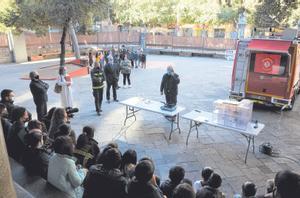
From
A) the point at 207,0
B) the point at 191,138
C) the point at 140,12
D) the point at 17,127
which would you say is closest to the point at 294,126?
the point at 191,138

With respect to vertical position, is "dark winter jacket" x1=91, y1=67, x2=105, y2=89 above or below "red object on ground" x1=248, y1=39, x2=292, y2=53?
below

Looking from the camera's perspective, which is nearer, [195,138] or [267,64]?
[195,138]

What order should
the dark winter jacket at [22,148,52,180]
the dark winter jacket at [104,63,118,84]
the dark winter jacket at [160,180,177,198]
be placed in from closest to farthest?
the dark winter jacket at [160,180,177,198] < the dark winter jacket at [22,148,52,180] < the dark winter jacket at [104,63,118,84]

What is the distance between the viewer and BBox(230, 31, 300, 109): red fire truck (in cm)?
866

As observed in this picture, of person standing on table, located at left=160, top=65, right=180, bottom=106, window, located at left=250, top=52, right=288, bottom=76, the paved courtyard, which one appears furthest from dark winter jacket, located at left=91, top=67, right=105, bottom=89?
window, located at left=250, top=52, right=288, bottom=76

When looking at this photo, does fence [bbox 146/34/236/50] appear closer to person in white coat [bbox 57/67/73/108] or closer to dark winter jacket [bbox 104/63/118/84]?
dark winter jacket [bbox 104/63/118/84]

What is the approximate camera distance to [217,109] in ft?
19.4

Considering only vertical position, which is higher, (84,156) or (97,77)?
(97,77)

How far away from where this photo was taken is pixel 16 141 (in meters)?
3.98

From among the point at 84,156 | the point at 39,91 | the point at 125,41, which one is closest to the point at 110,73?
the point at 39,91

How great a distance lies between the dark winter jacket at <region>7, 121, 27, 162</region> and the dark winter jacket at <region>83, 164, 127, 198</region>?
1.73 metres

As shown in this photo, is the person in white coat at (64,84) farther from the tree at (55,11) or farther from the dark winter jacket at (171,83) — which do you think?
the tree at (55,11)

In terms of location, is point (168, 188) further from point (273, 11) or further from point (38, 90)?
point (273, 11)

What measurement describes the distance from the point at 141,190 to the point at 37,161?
1.73 meters
